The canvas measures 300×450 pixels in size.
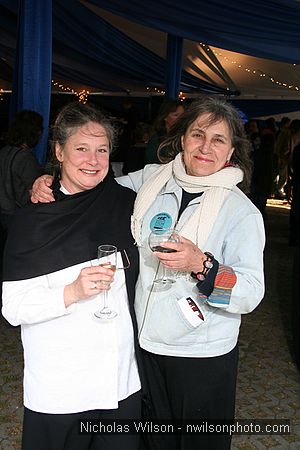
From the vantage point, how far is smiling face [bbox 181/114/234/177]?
175 cm

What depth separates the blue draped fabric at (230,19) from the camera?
440 cm

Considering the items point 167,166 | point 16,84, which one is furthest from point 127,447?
point 16,84

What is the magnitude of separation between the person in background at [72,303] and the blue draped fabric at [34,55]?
2113mm

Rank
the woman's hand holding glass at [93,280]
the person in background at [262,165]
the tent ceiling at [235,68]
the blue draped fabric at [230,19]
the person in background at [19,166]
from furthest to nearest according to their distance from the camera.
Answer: the tent ceiling at [235,68]
the person in background at [262,165]
the blue draped fabric at [230,19]
the person in background at [19,166]
the woman's hand holding glass at [93,280]

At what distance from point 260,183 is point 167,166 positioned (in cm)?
611

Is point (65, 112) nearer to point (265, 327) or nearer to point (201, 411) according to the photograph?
point (201, 411)

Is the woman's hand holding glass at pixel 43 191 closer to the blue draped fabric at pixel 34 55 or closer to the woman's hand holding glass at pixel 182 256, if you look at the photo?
the woman's hand holding glass at pixel 182 256

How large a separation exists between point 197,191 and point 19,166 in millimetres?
2120

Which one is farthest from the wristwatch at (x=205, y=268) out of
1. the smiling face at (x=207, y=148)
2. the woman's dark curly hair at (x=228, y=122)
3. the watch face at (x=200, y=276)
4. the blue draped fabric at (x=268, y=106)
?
the blue draped fabric at (x=268, y=106)

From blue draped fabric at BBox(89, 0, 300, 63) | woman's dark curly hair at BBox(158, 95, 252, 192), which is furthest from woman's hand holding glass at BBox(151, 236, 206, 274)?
blue draped fabric at BBox(89, 0, 300, 63)

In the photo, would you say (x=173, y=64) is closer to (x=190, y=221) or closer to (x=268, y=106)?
(x=190, y=221)

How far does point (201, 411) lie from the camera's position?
5.80 feet

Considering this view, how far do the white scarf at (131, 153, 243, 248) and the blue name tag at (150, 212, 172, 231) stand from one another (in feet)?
0.15

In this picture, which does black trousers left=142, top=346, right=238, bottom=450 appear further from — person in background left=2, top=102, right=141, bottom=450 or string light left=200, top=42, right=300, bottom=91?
string light left=200, top=42, right=300, bottom=91
